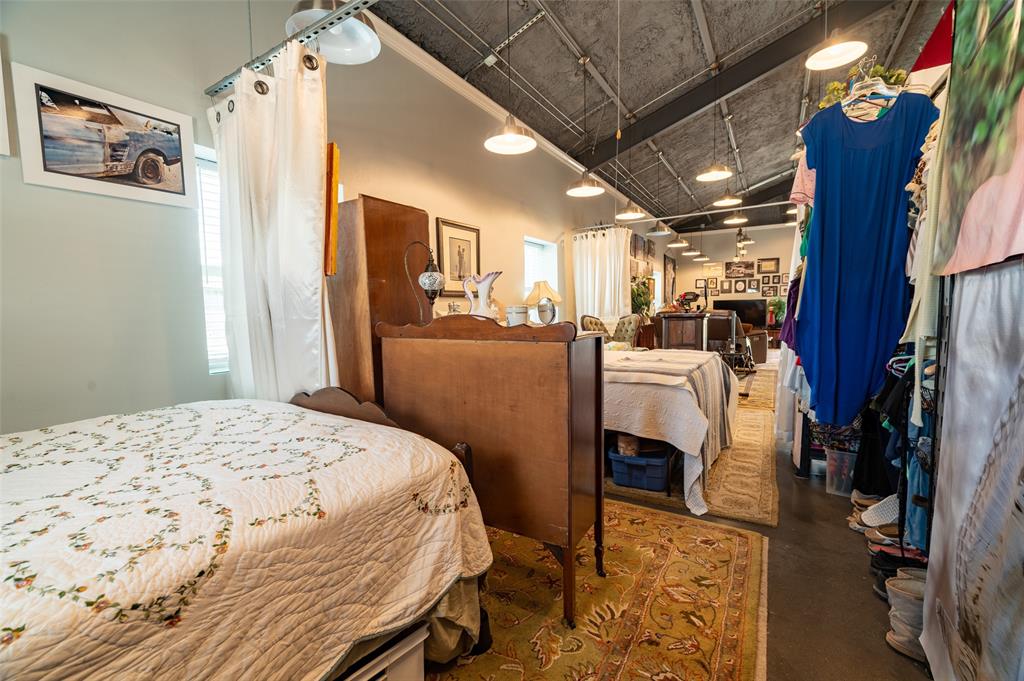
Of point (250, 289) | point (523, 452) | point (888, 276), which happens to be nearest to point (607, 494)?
point (523, 452)

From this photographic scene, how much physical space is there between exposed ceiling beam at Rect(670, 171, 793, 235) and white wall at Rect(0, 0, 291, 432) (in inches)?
374

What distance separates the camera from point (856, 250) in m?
1.88

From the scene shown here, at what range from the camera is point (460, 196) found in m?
3.90

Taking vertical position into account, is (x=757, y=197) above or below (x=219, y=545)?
above

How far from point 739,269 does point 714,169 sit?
25.3 feet

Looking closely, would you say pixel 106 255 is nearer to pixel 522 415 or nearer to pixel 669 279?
pixel 522 415

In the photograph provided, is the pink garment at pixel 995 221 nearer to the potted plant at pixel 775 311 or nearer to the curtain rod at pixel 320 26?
the curtain rod at pixel 320 26

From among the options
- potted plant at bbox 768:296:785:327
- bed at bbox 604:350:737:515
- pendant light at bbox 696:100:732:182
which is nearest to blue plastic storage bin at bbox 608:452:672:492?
bed at bbox 604:350:737:515

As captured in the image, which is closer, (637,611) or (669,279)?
(637,611)

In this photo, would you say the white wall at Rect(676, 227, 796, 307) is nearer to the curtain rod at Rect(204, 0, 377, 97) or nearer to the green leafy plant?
the green leafy plant

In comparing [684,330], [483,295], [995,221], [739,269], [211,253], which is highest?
[739,269]

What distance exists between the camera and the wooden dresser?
142 centimetres

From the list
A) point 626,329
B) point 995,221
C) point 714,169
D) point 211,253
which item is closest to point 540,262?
point 626,329

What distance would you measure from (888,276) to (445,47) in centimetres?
356
